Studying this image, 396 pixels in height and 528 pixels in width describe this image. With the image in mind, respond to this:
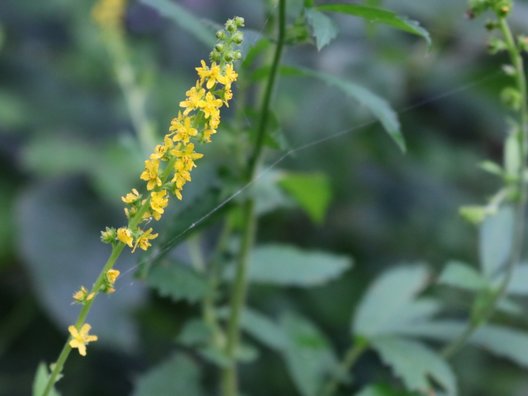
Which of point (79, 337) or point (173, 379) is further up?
point (173, 379)

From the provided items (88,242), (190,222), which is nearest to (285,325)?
(190,222)

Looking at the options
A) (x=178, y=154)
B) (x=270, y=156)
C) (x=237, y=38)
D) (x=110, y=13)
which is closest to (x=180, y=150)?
(x=178, y=154)

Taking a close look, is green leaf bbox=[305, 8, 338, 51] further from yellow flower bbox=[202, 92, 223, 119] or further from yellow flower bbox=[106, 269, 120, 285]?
yellow flower bbox=[106, 269, 120, 285]

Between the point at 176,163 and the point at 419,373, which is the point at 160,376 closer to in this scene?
the point at 419,373

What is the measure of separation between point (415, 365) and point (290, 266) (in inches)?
11.2

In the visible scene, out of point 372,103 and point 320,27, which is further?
point 372,103

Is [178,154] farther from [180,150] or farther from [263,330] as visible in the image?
[263,330]

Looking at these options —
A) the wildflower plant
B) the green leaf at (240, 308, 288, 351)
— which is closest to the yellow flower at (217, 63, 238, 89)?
the wildflower plant

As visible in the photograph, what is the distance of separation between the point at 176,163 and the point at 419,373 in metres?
0.58

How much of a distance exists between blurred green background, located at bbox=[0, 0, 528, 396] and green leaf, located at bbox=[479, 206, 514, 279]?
58cm

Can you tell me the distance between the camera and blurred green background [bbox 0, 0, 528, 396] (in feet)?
6.59

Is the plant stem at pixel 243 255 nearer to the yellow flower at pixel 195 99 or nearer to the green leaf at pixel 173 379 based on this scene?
the green leaf at pixel 173 379

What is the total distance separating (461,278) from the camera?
119 cm

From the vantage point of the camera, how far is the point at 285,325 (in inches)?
54.1
